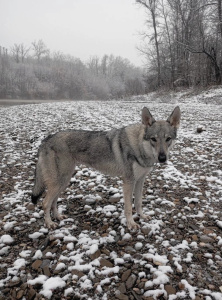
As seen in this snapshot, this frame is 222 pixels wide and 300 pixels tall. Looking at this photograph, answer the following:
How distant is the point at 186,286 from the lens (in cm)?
260

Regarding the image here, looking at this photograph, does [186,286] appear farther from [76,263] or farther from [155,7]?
[155,7]

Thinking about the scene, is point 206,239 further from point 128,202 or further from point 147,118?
point 147,118

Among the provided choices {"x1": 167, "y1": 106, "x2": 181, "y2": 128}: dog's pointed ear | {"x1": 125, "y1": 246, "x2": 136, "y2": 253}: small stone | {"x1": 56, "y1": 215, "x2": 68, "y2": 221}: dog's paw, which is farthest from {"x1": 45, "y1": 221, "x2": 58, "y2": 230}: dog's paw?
{"x1": 167, "y1": 106, "x2": 181, "y2": 128}: dog's pointed ear

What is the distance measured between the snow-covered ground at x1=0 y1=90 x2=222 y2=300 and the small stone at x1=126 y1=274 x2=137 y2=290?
0.04 ft

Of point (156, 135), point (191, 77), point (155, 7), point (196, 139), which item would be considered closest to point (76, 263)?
point (156, 135)

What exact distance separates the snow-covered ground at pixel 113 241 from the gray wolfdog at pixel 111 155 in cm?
39

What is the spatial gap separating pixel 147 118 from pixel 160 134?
0.41 metres

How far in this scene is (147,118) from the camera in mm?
3791

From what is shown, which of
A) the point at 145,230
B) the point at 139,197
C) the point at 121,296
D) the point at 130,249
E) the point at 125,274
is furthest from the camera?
the point at 139,197

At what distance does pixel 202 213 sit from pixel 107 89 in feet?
196

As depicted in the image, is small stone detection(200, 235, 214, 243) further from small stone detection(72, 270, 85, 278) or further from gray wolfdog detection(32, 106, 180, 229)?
small stone detection(72, 270, 85, 278)

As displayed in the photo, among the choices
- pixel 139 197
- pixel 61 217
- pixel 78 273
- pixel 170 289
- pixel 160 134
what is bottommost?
pixel 170 289

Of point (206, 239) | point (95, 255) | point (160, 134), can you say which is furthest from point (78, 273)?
point (160, 134)

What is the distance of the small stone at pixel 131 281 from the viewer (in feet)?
8.65
